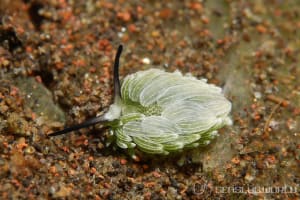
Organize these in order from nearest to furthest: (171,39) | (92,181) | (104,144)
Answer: (92,181) < (104,144) < (171,39)

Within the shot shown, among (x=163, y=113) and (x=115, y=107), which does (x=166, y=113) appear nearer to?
(x=163, y=113)

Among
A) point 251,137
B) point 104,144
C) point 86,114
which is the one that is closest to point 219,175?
point 251,137

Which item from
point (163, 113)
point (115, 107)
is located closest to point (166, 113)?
point (163, 113)

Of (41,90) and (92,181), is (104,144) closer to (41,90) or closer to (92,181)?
(92,181)

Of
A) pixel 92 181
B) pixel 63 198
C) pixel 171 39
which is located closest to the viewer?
pixel 63 198
